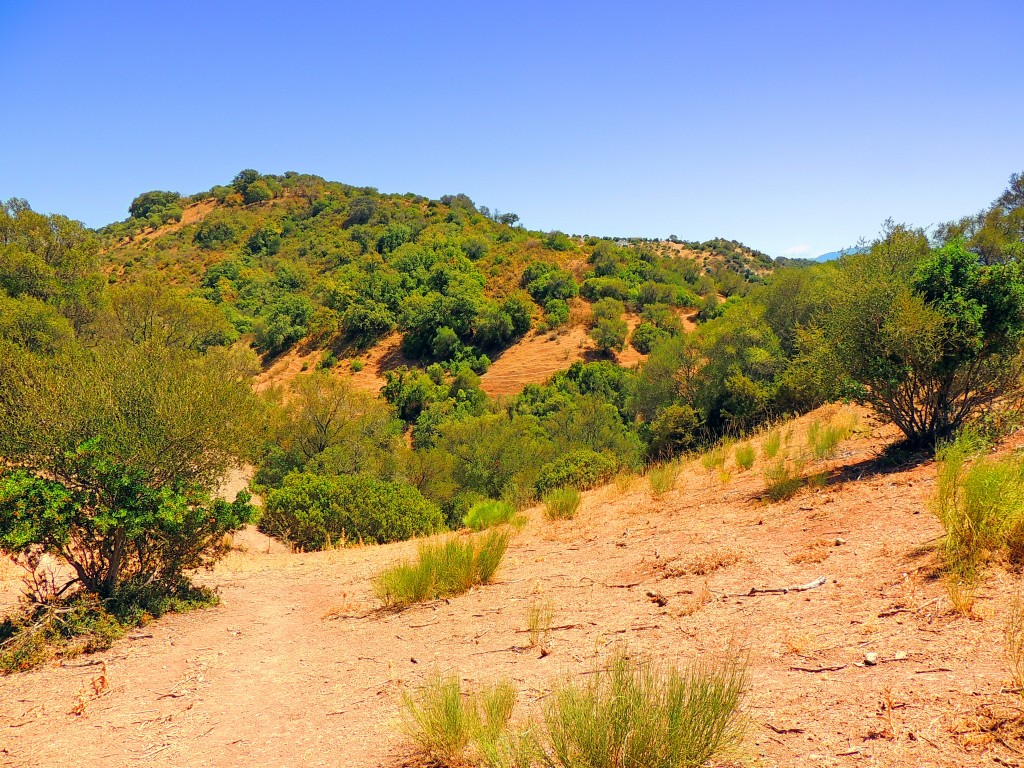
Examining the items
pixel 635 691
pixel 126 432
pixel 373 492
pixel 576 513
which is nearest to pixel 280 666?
pixel 126 432

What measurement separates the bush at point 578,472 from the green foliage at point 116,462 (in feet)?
29.6

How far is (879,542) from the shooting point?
5.63 meters

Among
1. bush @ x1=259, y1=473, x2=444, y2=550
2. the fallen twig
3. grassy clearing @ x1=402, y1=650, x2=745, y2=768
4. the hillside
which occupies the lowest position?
bush @ x1=259, y1=473, x2=444, y2=550

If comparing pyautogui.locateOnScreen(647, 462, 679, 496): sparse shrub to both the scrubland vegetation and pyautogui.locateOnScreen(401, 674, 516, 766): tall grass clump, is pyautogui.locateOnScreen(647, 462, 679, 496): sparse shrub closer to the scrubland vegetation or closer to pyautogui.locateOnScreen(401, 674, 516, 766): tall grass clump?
the scrubland vegetation

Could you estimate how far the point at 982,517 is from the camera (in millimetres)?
4586

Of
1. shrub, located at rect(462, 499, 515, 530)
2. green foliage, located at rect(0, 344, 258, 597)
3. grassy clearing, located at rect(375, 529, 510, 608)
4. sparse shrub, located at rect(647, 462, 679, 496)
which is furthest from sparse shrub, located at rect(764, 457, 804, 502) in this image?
green foliage, located at rect(0, 344, 258, 597)

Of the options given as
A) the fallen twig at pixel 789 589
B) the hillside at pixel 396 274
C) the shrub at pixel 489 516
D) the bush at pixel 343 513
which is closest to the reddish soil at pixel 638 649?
the fallen twig at pixel 789 589

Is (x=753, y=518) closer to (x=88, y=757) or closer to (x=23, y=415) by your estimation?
(x=88, y=757)

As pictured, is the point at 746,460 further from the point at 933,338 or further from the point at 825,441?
the point at 933,338

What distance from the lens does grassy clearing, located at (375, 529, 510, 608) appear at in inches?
287

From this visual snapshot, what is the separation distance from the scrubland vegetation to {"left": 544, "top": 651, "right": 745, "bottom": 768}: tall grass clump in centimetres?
1

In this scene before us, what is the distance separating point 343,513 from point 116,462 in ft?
29.3

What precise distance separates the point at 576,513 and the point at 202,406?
6.60 metres

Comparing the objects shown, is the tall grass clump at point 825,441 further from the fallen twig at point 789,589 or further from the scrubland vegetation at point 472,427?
the fallen twig at point 789,589
